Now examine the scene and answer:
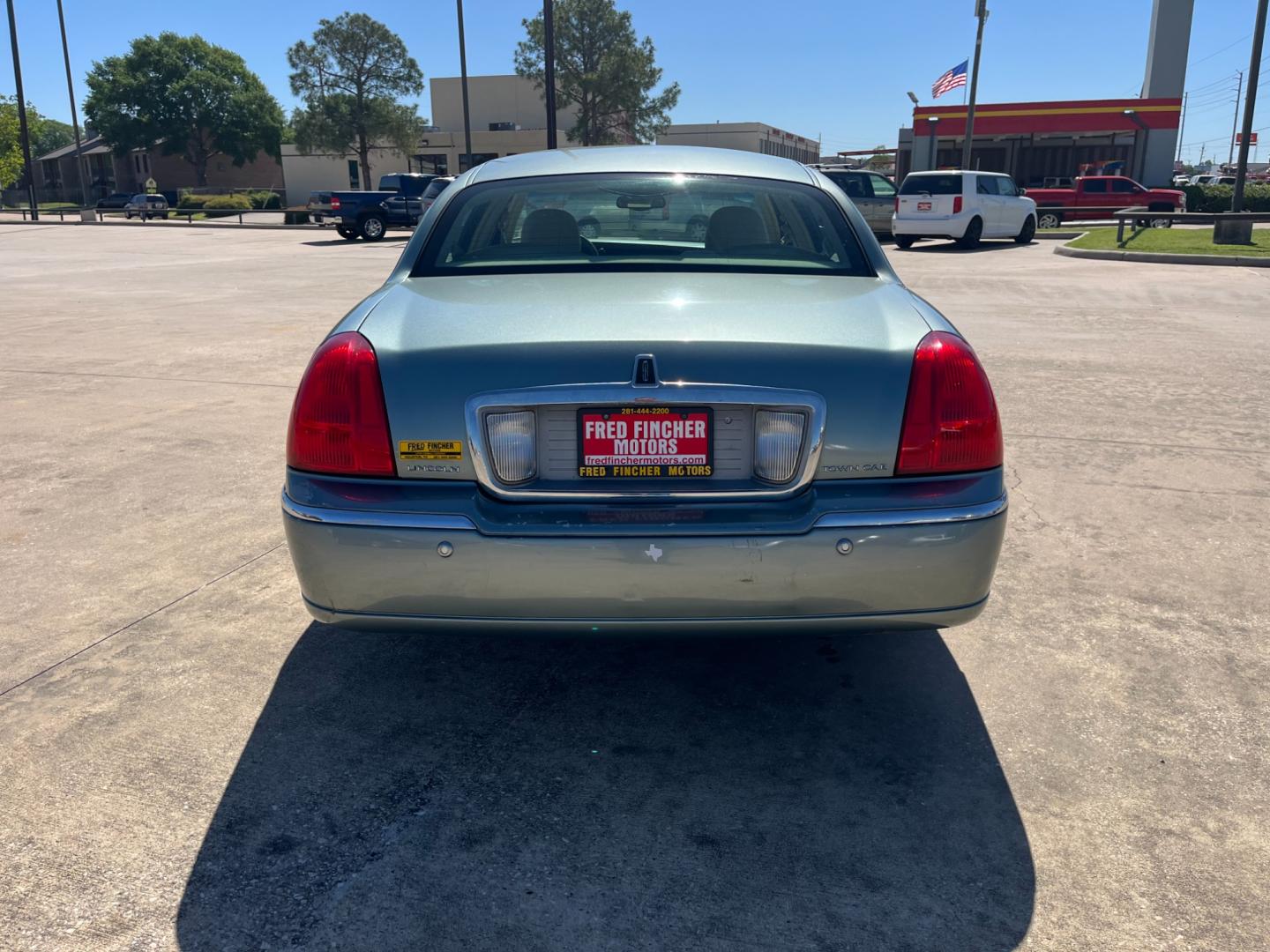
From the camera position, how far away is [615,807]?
2617mm

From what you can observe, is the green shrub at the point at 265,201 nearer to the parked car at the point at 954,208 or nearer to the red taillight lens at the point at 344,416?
the parked car at the point at 954,208

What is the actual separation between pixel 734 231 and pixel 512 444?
4.76 ft

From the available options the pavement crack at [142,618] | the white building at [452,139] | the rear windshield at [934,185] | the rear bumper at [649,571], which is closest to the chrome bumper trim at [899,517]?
the rear bumper at [649,571]

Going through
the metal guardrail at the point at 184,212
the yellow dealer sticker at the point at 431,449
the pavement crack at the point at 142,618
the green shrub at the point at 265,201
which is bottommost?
the pavement crack at the point at 142,618

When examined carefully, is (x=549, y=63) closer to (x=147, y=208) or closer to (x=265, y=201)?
(x=147, y=208)

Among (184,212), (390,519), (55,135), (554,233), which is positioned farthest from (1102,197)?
(55,135)

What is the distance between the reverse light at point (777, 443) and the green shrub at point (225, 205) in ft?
173

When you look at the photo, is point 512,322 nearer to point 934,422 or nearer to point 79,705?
point 934,422

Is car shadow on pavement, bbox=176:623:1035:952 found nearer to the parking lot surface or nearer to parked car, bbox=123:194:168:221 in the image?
the parking lot surface

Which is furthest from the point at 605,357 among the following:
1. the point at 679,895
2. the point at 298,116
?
the point at 298,116

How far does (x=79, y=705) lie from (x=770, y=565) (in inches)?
84.8

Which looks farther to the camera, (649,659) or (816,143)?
(816,143)

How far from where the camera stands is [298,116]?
63.7m

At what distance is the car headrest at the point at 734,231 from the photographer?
356 cm
